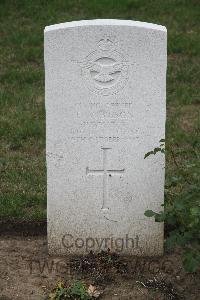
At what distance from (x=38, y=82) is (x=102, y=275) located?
401 cm

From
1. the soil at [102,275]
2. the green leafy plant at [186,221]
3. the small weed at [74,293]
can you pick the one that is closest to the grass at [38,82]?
the green leafy plant at [186,221]

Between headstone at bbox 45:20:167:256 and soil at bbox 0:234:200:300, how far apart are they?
11 cm

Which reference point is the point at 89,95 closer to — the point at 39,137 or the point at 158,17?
the point at 39,137

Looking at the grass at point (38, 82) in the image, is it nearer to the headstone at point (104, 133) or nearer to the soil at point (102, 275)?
the headstone at point (104, 133)

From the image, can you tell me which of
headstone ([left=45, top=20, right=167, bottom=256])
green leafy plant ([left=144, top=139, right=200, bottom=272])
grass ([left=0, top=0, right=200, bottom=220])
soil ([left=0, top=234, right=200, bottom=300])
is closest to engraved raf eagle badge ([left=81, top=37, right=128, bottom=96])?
headstone ([left=45, top=20, right=167, bottom=256])

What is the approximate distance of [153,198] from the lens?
4676 millimetres

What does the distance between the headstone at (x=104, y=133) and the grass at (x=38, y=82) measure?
0.37 metres

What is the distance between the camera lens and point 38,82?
322 inches

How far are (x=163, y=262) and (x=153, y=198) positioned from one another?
18.1 inches

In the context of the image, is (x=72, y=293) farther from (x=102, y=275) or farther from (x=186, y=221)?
(x=186, y=221)

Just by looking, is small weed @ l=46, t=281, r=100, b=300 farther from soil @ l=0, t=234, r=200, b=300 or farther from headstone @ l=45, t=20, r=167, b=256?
headstone @ l=45, t=20, r=167, b=256

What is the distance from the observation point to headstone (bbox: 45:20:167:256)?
4367mm

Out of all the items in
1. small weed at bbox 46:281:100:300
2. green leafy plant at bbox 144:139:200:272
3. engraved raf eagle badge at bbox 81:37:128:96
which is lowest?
small weed at bbox 46:281:100:300

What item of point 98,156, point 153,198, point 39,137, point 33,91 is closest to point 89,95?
point 98,156
